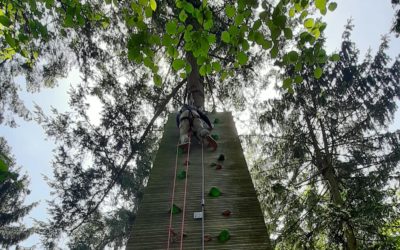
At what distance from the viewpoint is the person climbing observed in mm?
5902

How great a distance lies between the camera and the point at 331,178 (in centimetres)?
694

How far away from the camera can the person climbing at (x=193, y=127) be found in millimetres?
5902

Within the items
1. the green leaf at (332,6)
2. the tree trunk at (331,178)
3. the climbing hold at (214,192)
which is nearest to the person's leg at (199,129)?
the climbing hold at (214,192)

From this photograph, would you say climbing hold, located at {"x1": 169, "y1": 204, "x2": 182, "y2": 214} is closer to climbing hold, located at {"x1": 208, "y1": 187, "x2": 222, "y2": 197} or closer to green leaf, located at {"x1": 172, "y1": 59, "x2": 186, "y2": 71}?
climbing hold, located at {"x1": 208, "y1": 187, "x2": 222, "y2": 197}

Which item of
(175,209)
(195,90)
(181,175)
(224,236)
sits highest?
(195,90)

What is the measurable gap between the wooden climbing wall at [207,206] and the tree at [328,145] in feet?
7.57

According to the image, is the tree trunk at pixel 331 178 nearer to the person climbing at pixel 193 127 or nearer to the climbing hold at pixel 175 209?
the person climbing at pixel 193 127

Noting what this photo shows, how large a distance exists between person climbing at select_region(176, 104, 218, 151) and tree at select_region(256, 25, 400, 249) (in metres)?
1.93

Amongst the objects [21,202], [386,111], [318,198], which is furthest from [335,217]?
[21,202]

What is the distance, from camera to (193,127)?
6.15 m

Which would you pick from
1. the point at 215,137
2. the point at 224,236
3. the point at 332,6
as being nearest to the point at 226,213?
the point at 224,236

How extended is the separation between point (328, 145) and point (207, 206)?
4.72 m

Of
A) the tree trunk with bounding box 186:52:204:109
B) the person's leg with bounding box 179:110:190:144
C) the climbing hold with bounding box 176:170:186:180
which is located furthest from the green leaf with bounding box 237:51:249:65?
the tree trunk with bounding box 186:52:204:109

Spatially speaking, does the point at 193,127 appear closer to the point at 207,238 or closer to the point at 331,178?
the point at 207,238
